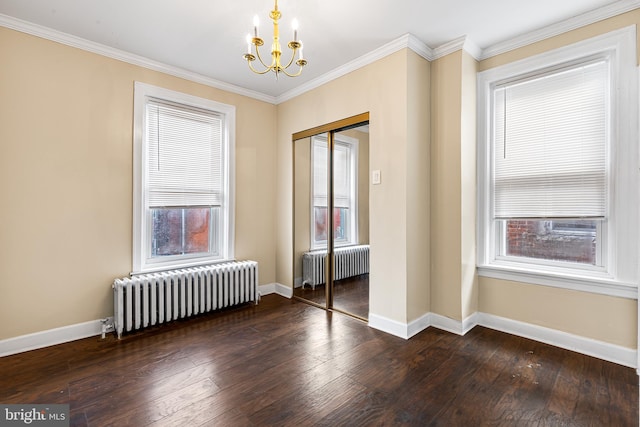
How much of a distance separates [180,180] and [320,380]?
2.64 m

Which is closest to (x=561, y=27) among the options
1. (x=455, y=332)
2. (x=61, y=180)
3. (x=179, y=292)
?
(x=455, y=332)

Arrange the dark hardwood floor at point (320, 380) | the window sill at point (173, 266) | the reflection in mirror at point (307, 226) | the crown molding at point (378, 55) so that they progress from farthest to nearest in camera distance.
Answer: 1. the reflection in mirror at point (307, 226)
2. the window sill at point (173, 266)
3. the crown molding at point (378, 55)
4. the dark hardwood floor at point (320, 380)

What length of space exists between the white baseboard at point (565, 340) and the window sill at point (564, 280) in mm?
406

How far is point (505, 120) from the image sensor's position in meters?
3.09

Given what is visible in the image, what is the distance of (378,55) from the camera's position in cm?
311

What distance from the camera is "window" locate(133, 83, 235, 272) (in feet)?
10.9

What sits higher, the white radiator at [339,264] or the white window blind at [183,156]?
the white window blind at [183,156]

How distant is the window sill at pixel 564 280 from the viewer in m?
2.44

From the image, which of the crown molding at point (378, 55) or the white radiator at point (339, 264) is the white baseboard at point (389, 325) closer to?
the white radiator at point (339, 264)

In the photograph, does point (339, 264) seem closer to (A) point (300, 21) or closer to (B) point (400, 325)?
(B) point (400, 325)

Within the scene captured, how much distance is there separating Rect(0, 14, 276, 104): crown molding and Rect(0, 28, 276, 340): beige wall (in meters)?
0.05

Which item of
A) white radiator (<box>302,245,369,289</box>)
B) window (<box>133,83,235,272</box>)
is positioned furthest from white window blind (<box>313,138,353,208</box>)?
window (<box>133,83,235,272</box>)

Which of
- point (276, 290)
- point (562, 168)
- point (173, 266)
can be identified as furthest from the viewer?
point (276, 290)

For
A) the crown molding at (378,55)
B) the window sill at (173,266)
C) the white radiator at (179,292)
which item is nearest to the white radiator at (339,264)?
the white radiator at (179,292)
